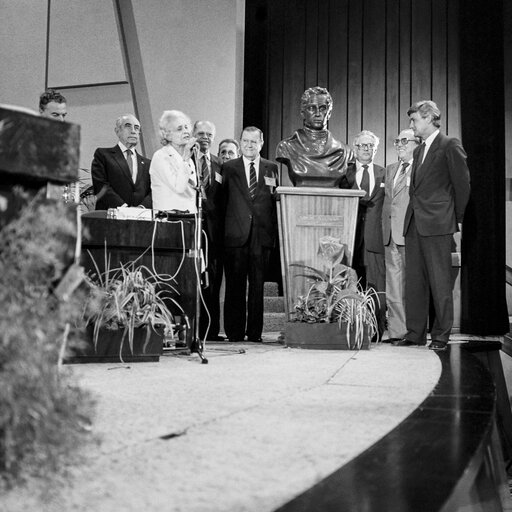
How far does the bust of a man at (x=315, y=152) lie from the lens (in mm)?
4148

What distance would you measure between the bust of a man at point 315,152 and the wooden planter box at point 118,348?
1.64 meters

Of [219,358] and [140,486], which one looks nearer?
[140,486]

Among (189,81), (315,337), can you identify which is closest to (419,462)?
(315,337)

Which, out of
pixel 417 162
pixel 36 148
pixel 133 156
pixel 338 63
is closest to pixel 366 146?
pixel 417 162

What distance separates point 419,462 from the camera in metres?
1.17

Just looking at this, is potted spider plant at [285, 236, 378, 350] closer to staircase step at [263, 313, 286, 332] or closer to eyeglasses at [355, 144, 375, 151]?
eyeglasses at [355, 144, 375, 151]

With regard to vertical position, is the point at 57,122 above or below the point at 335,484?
above

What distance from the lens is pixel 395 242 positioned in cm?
426

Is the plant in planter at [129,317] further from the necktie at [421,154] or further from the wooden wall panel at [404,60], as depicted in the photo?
the wooden wall panel at [404,60]

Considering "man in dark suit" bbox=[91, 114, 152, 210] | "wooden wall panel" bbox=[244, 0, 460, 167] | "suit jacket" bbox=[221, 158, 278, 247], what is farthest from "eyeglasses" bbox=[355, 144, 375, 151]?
"wooden wall panel" bbox=[244, 0, 460, 167]

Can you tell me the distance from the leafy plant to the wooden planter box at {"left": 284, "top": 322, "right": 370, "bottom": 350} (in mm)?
711

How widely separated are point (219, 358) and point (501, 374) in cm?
194

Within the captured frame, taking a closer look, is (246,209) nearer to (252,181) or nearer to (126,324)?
(252,181)

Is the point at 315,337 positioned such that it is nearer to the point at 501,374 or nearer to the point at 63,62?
the point at 501,374
